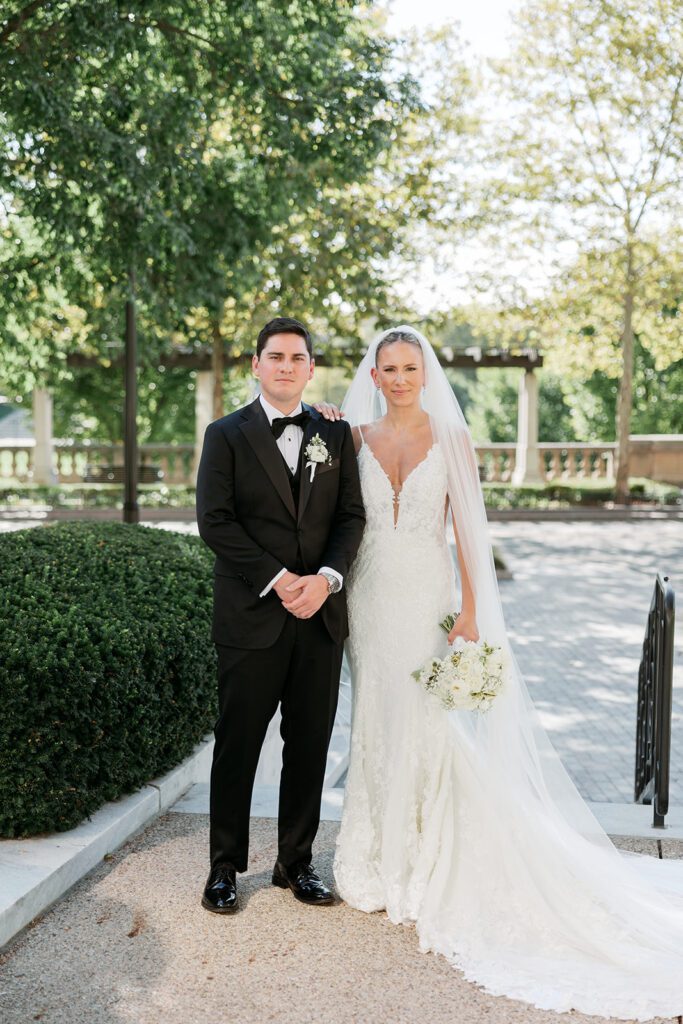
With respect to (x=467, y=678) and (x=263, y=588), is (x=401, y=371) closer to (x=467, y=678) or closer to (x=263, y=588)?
(x=263, y=588)

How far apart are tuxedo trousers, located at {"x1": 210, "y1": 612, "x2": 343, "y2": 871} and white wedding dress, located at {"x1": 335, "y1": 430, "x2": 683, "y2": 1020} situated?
170 mm

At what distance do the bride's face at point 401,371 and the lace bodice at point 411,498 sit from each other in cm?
26

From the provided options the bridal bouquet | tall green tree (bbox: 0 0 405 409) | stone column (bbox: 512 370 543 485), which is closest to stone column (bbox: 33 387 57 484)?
stone column (bbox: 512 370 543 485)

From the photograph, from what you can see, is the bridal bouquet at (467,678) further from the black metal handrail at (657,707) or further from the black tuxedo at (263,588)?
the black metal handrail at (657,707)

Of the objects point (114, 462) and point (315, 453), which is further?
point (114, 462)

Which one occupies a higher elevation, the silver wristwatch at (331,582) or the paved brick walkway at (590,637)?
the silver wristwatch at (331,582)

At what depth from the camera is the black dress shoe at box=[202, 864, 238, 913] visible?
412cm

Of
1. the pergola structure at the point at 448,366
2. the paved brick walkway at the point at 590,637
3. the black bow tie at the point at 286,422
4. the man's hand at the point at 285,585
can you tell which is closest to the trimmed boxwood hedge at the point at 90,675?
the man's hand at the point at 285,585

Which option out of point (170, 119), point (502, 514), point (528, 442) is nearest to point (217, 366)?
point (502, 514)

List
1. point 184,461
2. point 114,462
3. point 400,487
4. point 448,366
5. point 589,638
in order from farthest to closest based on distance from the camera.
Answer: point 114,462 < point 184,461 < point 448,366 < point 589,638 < point 400,487

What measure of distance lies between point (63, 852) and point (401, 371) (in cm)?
246

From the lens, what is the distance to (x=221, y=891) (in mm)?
4160

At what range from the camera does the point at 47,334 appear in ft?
65.5

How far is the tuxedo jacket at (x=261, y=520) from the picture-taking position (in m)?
4.10
